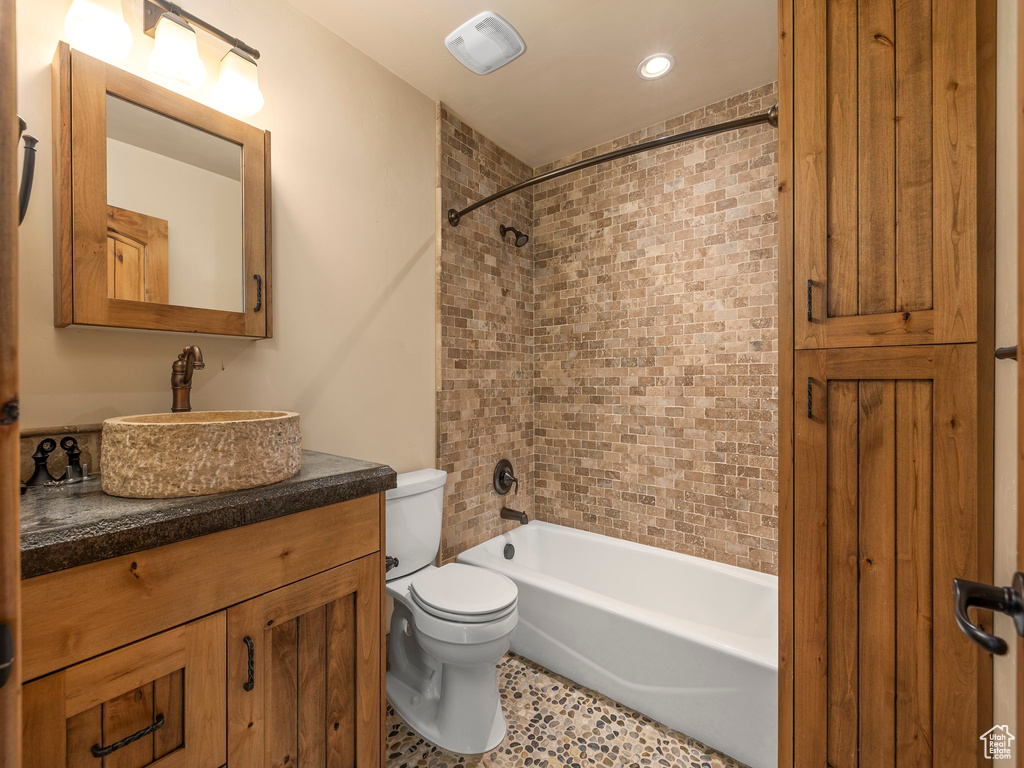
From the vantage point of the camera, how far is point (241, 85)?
1421mm

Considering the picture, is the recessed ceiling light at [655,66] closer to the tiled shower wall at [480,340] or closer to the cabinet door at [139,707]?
the tiled shower wall at [480,340]

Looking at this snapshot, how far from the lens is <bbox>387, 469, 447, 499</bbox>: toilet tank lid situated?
180 cm

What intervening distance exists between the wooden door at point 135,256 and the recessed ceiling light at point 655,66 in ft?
6.10

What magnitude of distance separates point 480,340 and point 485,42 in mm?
1273

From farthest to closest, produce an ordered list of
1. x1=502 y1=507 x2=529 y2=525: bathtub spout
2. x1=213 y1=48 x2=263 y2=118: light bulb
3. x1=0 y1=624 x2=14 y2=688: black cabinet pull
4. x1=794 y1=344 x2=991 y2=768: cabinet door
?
x1=502 y1=507 x2=529 y2=525: bathtub spout → x1=213 y1=48 x2=263 y2=118: light bulb → x1=794 y1=344 x2=991 y2=768: cabinet door → x1=0 y1=624 x2=14 y2=688: black cabinet pull

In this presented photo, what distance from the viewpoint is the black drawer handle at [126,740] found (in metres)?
0.82

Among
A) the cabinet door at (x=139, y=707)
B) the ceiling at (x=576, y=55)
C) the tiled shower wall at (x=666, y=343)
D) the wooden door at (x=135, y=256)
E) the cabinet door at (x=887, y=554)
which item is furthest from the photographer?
the tiled shower wall at (x=666, y=343)

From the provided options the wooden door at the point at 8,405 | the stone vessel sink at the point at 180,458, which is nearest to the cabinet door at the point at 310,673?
the stone vessel sink at the point at 180,458

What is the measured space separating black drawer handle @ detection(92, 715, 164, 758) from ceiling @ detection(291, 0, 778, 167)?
6.88 ft

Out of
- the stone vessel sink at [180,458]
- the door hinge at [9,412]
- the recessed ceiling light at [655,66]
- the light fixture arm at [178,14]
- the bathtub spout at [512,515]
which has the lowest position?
the bathtub spout at [512,515]

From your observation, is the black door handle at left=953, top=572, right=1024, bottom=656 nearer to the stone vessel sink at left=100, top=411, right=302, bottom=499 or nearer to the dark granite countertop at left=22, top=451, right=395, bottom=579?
the dark granite countertop at left=22, top=451, right=395, bottom=579

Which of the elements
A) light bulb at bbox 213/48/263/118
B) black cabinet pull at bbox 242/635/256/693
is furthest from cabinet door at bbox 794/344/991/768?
light bulb at bbox 213/48/263/118

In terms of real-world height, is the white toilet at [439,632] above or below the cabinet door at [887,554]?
below

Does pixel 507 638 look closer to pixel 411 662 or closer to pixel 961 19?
pixel 411 662
